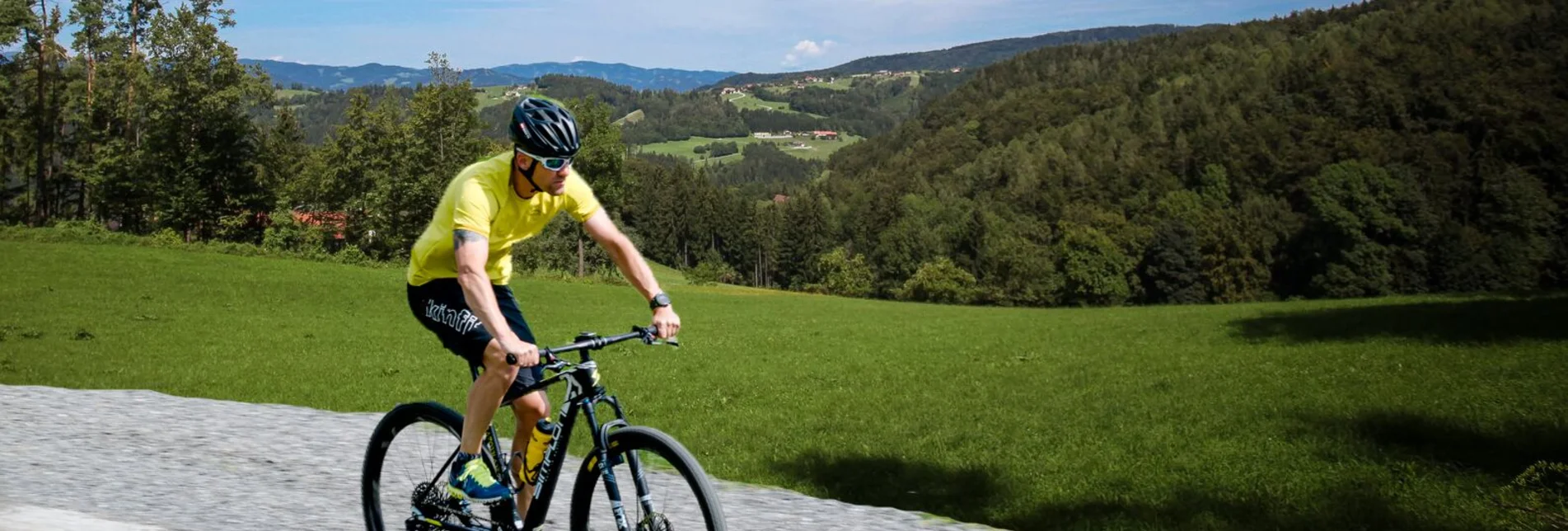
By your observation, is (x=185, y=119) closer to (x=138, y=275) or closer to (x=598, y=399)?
(x=138, y=275)

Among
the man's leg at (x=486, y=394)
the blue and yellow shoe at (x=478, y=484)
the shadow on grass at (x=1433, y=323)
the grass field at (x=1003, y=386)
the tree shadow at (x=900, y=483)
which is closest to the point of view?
the man's leg at (x=486, y=394)

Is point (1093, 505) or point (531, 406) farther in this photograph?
point (1093, 505)

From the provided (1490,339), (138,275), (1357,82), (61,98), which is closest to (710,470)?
(1490,339)

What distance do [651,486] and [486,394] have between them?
838 millimetres

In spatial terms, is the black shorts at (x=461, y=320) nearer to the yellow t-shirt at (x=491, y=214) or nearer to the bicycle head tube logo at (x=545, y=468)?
the yellow t-shirt at (x=491, y=214)

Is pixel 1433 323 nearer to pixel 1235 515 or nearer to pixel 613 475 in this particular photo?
pixel 1235 515

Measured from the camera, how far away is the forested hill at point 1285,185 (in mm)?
80812

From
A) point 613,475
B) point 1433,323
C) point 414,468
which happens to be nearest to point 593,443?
point 613,475

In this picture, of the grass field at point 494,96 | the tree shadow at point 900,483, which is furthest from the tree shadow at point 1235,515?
the grass field at point 494,96

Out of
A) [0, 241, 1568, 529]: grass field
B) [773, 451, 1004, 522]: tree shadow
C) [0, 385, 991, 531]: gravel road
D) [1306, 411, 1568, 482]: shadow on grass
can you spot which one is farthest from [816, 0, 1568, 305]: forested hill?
[0, 385, 991, 531]: gravel road

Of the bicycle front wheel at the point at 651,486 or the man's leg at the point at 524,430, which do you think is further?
the man's leg at the point at 524,430

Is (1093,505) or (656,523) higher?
(656,523)

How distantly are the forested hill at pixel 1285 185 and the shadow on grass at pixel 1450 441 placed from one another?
228 ft

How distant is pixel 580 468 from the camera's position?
4500 millimetres
